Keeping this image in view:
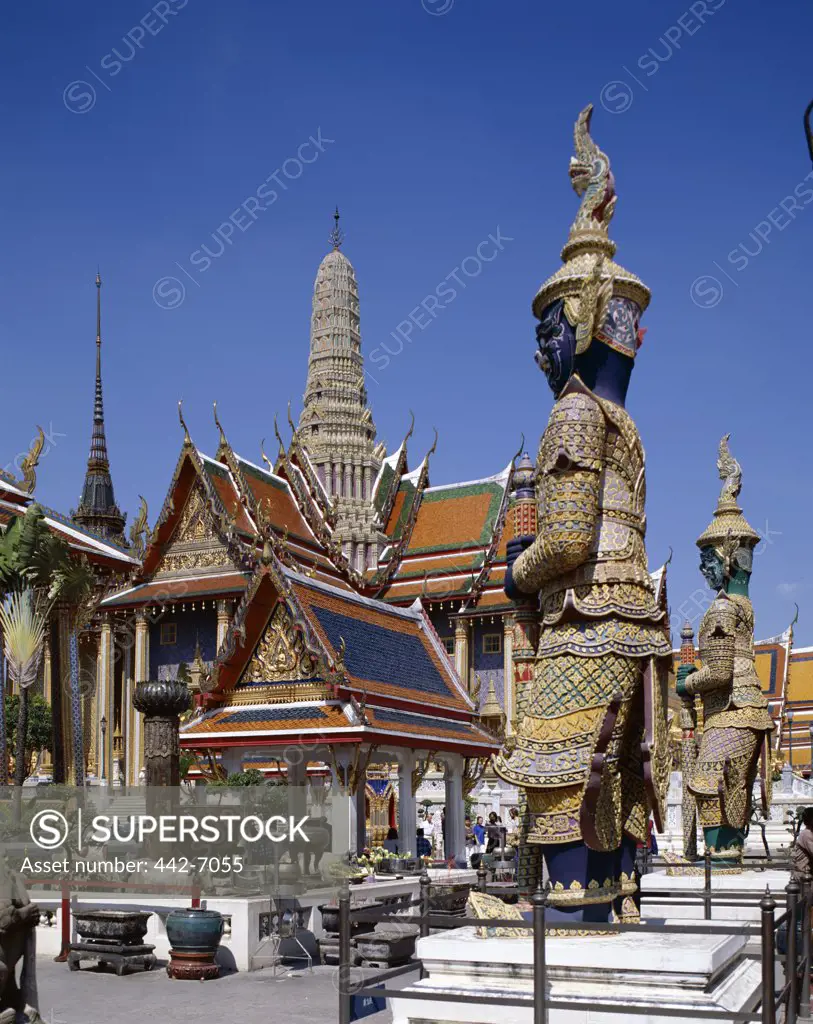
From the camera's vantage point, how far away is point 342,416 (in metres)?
47.2

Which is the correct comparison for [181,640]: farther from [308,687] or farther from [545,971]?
[545,971]

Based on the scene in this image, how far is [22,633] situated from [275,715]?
4.32 meters

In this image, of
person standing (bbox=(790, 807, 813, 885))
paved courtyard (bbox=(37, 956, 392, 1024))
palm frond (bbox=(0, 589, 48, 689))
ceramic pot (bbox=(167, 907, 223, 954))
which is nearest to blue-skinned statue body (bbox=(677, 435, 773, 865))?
person standing (bbox=(790, 807, 813, 885))

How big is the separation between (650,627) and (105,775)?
113 ft

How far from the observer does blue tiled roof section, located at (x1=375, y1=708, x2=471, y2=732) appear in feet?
62.2


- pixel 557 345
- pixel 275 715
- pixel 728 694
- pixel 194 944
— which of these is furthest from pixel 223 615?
pixel 557 345

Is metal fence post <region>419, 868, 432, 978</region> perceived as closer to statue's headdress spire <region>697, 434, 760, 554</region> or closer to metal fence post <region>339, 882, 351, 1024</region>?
metal fence post <region>339, 882, 351, 1024</region>

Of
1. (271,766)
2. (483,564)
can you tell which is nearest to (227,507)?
(483,564)

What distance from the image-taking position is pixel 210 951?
11078mm

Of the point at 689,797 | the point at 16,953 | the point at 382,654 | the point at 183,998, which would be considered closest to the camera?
the point at 16,953

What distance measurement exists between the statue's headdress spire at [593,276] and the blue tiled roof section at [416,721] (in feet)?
39.7

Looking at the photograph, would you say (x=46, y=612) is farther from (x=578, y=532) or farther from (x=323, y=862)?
(x=578, y=532)

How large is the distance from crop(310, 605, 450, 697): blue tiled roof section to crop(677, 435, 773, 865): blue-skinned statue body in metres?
7.04

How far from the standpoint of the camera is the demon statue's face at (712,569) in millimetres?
13516
